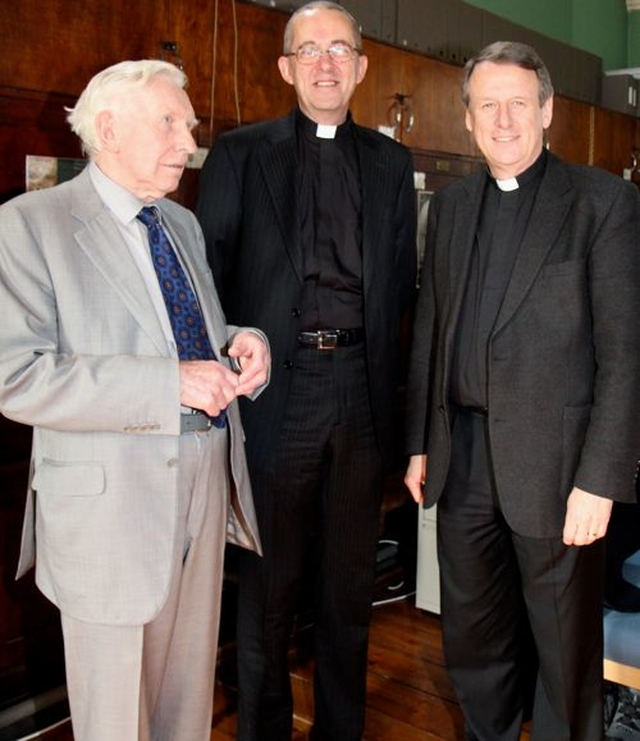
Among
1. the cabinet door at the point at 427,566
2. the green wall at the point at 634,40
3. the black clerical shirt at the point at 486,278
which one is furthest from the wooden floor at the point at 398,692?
the green wall at the point at 634,40

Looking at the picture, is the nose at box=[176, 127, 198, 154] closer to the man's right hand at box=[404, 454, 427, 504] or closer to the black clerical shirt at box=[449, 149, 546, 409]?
the black clerical shirt at box=[449, 149, 546, 409]

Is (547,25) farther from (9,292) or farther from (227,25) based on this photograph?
(9,292)

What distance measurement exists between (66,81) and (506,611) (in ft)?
6.37

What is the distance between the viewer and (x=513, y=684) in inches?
92.3

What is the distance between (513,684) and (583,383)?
888 mm

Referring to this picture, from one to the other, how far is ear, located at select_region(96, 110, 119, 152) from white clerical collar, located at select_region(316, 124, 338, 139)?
84cm

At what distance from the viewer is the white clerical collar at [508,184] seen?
6.94ft

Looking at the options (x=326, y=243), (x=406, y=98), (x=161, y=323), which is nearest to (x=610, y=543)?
(x=326, y=243)

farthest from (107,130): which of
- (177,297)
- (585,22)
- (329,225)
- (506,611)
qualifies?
(585,22)

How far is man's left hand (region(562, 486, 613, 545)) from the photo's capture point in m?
1.95

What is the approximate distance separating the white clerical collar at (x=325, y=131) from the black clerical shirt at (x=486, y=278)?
19.4 inches

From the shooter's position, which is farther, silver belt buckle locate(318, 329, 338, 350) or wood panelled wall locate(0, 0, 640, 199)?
wood panelled wall locate(0, 0, 640, 199)

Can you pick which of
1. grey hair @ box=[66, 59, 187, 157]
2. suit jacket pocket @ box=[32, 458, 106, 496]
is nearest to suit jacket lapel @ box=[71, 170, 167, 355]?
grey hair @ box=[66, 59, 187, 157]

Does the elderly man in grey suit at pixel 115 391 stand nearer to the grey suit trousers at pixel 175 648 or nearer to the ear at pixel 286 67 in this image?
the grey suit trousers at pixel 175 648
